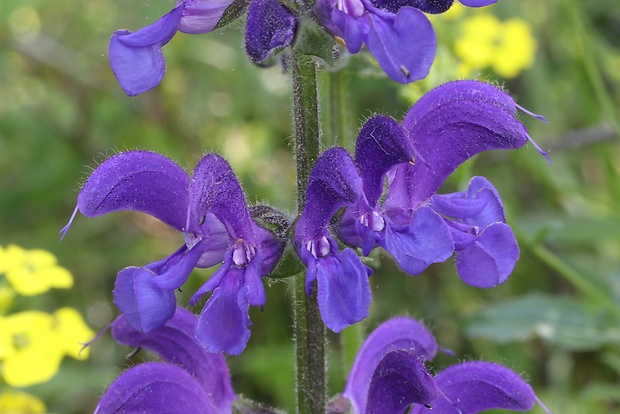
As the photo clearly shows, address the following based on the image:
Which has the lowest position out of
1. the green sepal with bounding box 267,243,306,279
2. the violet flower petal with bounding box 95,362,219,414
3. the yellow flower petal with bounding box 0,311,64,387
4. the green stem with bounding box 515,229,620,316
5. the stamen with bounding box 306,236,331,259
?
the green stem with bounding box 515,229,620,316

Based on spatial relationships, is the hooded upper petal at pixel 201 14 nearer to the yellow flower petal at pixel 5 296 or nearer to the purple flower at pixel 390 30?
the purple flower at pixel 390 30

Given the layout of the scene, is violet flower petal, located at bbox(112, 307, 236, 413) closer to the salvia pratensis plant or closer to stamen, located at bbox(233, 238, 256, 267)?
the salvia pratensis plant

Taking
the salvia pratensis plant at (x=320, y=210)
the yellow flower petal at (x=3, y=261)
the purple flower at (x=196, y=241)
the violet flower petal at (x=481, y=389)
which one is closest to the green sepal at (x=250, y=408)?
the salvia pratensis plant at (x=320, y=210)

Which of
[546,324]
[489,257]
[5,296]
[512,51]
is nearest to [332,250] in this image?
[489,257]

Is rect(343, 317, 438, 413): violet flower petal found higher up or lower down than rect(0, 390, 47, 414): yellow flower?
higher up

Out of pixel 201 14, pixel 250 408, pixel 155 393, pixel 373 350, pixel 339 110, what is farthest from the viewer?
pixel 339 110

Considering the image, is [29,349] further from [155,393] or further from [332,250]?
[332,250]

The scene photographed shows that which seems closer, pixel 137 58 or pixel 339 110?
pixel 137 58

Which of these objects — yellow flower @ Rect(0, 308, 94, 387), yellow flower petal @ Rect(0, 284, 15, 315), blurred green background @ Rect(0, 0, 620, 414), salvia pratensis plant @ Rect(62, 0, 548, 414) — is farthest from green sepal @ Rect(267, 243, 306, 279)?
blurred green background @ Rect(0, 0, 620, 414)
